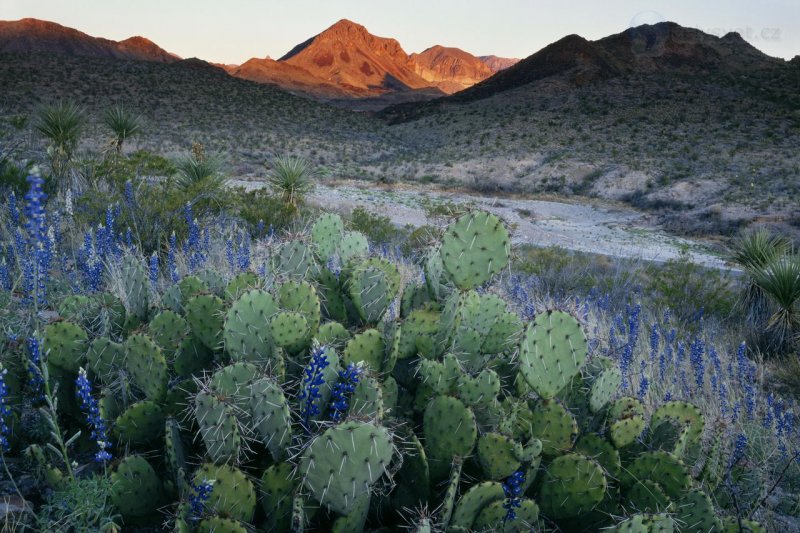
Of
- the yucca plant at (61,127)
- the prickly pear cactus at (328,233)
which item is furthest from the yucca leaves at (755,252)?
the yucca plant at (61,127)

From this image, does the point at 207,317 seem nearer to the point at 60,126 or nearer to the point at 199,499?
the point at 199,499

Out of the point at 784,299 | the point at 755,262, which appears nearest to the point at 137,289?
the point at 784,299

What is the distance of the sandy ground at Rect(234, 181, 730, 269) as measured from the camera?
50.4 ft

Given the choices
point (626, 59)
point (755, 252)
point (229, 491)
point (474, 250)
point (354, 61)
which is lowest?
point (229, 491)

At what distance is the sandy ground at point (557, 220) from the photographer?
50.4ft

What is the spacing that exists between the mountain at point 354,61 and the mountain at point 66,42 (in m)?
30.9

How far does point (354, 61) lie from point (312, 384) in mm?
157822

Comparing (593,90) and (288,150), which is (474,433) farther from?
(593,90)

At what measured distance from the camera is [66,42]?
126m

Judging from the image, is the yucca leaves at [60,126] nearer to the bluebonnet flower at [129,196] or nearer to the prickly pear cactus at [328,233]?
Answer: the bluebonnet flower at [129,196]

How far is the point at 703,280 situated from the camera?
29.4 ft

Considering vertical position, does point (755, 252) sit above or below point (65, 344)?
below

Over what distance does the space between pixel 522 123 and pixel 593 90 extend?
9492 millimetres

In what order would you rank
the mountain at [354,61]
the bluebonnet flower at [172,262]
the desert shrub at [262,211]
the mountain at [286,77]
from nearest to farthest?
the bluebonnet flower at [172,262]
the desert shrub at [262,211]
the mountain at [286,77]
the mountain at [354,61]
